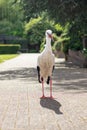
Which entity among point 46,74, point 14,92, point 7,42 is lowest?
point 7,42

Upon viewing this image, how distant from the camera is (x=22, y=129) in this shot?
800 centimetres

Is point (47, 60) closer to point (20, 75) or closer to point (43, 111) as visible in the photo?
point (43, 111)

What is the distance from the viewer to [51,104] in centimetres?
1119

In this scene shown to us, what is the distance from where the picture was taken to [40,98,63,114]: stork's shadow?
1029 cm

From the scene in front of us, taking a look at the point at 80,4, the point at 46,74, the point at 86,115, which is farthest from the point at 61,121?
the point at 80,4

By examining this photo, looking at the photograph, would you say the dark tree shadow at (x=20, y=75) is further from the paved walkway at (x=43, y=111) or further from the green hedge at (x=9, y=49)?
the green hedge at (x=9, y=49)

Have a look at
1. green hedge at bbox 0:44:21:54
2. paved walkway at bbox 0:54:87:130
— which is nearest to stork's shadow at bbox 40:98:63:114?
paved walkway at bbox 0:54:87:130

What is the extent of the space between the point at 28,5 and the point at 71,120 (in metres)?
20.6

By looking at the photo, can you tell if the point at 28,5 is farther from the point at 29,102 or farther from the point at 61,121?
the point at 61,121

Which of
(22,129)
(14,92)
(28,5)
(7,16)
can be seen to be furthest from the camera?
(7,16)

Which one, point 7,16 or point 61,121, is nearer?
point 61,121

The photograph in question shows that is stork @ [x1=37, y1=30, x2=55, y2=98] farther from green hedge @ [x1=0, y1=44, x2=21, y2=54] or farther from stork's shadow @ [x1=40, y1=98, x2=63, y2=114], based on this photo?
green hedge @ [x1=0, y1=44, x2=21, y2=54]

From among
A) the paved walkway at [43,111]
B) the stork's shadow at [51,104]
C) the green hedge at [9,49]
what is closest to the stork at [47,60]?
the stork's shadow at [51,104]

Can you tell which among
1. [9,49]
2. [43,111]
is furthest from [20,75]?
[9,49]
